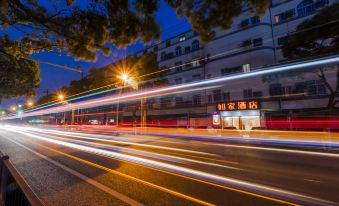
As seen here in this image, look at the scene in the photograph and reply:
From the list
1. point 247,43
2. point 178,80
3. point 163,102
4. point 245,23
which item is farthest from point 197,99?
point 245,23

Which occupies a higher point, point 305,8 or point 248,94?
point 305,8

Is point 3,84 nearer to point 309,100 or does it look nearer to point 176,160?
point 176,160

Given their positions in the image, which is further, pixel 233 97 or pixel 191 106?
pixel 191 106

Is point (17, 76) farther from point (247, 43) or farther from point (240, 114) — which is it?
point (247, 43)

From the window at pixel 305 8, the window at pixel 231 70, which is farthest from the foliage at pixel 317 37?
the window at pixel 231 70

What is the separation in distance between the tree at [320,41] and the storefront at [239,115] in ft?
24.1

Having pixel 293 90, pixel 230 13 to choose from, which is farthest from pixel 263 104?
pixel 230 13

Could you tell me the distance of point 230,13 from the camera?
464 centimetres

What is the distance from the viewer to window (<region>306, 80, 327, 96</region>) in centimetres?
2312

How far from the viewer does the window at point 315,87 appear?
23.1 meters

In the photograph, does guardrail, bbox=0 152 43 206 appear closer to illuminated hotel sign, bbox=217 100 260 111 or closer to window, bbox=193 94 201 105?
illuminated hotel sign, bbox=217 100 260 111

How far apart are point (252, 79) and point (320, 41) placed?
875 cm

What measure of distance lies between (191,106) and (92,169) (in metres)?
29.8

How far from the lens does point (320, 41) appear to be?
2197 cm
